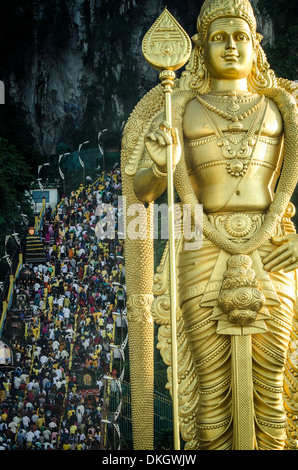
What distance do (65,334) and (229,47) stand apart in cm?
1286

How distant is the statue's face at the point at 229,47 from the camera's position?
688 cm

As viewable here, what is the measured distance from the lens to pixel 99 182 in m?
29.9

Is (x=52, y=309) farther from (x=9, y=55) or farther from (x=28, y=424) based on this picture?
(x=9, y=55)

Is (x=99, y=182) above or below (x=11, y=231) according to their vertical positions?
above

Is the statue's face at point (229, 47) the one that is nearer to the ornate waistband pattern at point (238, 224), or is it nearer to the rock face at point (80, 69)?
the ornate waistband pattern at point (238, 224)

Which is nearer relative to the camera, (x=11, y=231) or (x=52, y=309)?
(x=52, y=309)

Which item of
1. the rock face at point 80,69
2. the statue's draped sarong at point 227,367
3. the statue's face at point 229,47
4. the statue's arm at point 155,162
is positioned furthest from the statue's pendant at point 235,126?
the rock face at point 80,69

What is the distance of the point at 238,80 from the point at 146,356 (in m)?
2.32

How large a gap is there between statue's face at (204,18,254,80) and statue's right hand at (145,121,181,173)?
1.02 m

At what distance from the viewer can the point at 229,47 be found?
686 centimetres

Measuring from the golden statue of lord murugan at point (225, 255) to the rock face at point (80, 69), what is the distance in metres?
27.9

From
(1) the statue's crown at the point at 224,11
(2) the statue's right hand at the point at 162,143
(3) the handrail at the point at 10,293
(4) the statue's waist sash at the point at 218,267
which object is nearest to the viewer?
(2) the statue's right hand at the point at 162,143

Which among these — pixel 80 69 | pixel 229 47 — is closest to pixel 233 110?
pixel 229 47
